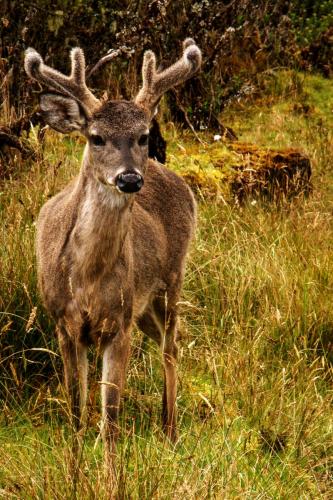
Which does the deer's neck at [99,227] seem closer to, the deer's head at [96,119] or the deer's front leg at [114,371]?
the deer's head at [96,119]

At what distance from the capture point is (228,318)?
19.2 feet

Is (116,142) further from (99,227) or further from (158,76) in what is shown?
(158,76)

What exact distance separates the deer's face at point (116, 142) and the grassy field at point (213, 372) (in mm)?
613

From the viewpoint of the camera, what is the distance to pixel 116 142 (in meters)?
4.32

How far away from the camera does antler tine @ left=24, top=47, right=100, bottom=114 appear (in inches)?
173

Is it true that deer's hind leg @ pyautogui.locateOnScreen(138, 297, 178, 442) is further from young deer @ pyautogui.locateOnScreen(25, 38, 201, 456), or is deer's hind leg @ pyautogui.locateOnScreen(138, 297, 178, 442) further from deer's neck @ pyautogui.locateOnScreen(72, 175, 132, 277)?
deer's neck @ pyautogui.locateOnScreen(72, 175, 132, 277)

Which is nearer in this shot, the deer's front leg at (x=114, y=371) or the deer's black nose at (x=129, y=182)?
the deer's black nose at (x=129, y=182)

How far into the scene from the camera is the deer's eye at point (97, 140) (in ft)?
14.3

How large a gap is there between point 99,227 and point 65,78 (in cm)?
69

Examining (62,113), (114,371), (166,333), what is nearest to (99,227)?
(62,113)

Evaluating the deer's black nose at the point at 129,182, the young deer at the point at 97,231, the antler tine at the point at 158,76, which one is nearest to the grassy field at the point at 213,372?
the young deer at the point at 97,231

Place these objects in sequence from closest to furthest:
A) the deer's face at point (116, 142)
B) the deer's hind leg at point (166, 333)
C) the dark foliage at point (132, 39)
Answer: the deer's face at point (116, 142) → the deer's hind leg at point (166, 333) → the dark foliage at point (132, 39)

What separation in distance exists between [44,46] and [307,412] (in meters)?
5.92

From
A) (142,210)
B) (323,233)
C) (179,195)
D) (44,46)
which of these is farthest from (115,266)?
(44,46)
